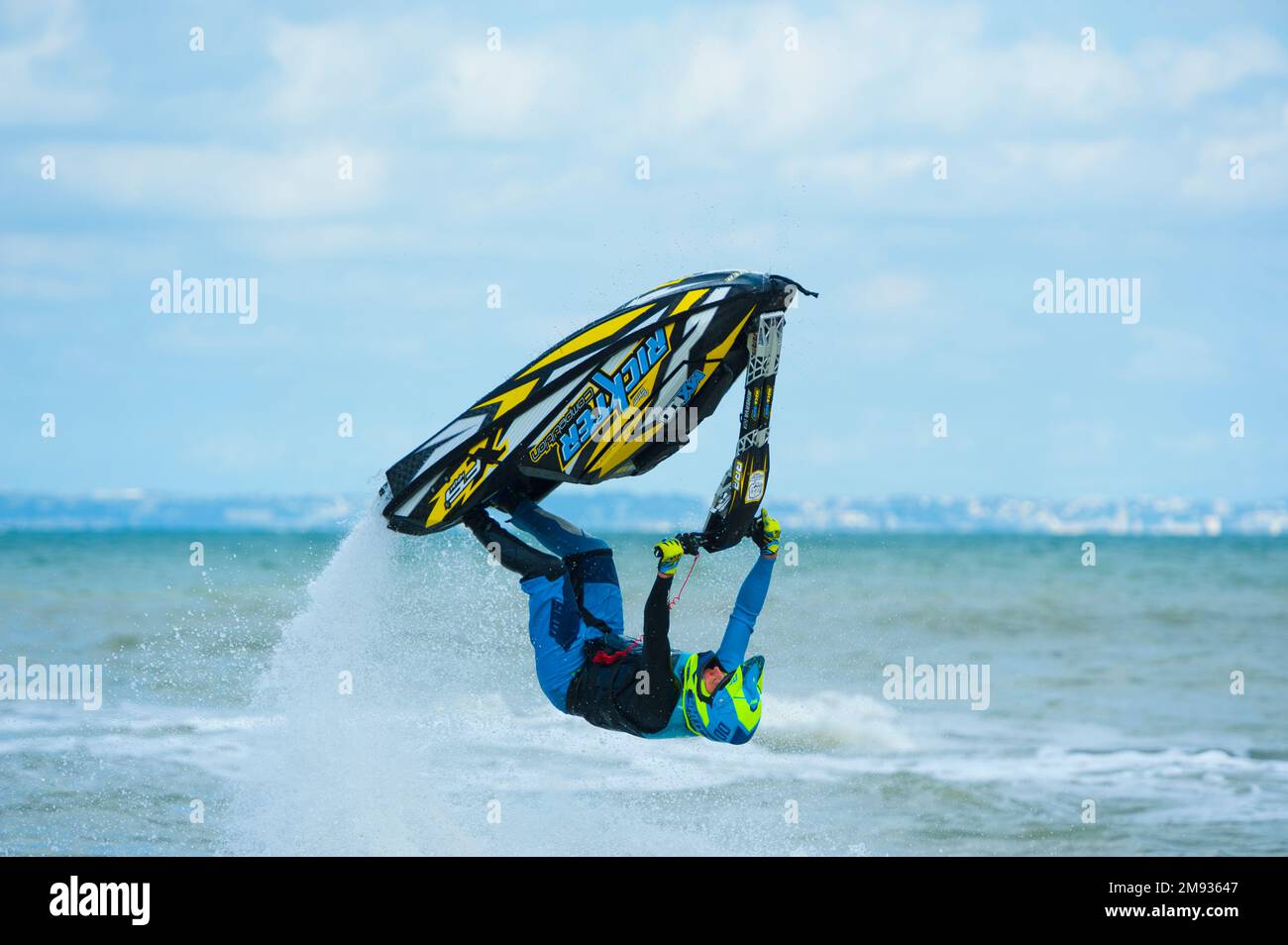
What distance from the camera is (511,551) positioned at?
8.48 metres

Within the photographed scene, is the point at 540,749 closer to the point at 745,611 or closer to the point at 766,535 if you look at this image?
the point at 745,611

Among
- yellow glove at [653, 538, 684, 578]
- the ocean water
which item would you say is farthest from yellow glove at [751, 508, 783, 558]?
the ocean water

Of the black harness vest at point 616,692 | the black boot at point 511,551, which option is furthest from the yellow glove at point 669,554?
the black boot at point 511,551

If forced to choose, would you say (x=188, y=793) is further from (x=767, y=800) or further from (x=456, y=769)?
(x=767, y=800)

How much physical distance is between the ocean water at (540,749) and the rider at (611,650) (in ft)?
3.42

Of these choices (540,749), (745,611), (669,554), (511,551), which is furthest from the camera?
(540,749)

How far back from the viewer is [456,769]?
1252 centimetres

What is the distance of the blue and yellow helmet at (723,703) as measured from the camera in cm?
835

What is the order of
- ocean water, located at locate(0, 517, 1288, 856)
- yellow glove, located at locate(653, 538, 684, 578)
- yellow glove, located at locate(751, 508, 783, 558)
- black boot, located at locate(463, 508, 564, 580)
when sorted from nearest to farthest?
yellow glove, located at locate(653, 538, 684, 578) < yellow glove, located at locate(751, 508, 783, 558) < black boot, located at locate(463, 508, 564, 580) < ocean water, located at locate(0, 517, 1288, 856)

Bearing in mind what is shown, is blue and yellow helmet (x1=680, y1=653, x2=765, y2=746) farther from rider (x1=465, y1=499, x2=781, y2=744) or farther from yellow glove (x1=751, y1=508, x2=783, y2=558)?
yellow glove (x1=751, y1=508, x2=783, y2=558)

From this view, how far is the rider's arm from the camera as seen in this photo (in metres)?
8.20

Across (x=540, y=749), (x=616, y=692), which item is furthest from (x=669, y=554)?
(x=540, y=749)

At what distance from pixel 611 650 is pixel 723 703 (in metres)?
0.75
